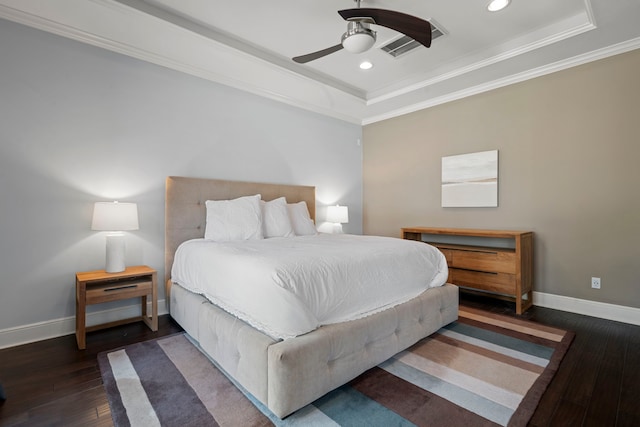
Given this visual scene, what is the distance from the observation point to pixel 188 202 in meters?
3.16

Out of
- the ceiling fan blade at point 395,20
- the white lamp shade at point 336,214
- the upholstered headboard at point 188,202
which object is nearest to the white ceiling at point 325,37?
the ceiling fan blade at point 395,20

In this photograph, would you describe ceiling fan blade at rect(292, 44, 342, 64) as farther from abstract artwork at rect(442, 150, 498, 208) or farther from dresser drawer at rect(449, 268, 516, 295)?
dresser drawer at rect(449, 268, 516, 295)

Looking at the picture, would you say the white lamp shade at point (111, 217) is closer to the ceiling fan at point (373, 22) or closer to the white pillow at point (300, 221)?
the white pillow at point (300, 221)

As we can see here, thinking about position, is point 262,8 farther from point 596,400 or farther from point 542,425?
point 596,400

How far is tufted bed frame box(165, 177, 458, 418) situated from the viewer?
1.49m

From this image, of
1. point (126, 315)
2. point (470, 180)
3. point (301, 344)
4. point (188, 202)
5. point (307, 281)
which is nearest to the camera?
point (301, 344)

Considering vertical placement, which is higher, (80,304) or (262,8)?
(262,8)

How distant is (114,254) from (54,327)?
29.4 inches

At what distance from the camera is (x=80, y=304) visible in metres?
2.31

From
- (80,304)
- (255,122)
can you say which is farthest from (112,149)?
(255,122)

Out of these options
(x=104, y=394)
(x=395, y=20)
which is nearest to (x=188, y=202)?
Answer: (x=104, y=394)

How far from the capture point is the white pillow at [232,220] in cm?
303

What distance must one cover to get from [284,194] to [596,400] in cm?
335

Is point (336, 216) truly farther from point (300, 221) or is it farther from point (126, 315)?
point (126, 315)
